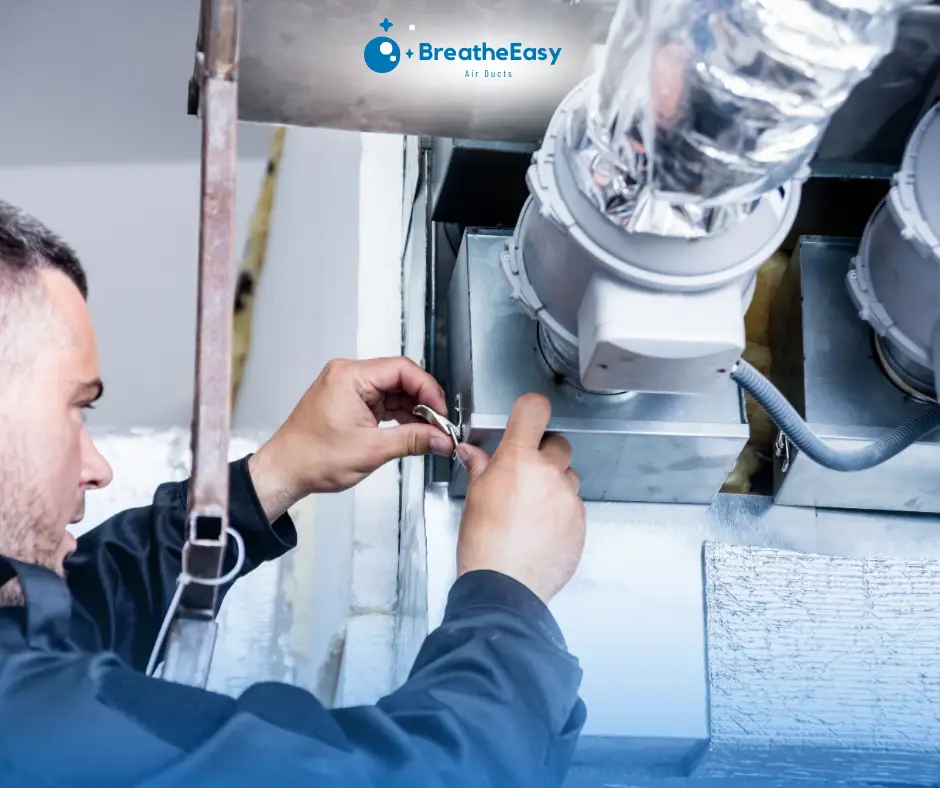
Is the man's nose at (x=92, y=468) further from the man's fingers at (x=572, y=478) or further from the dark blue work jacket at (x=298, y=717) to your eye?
the man's fingers at (x=572, y=478)

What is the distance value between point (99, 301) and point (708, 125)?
107 centimetres

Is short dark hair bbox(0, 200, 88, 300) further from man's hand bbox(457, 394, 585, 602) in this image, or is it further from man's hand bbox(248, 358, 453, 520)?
man's hand bbox(457, 394, 585, 602)

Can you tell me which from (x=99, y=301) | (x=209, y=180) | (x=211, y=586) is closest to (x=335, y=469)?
(x=211, y=586)

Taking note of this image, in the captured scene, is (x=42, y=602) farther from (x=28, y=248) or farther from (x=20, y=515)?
(x=28, y=248)

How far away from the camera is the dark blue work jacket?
1.68ft

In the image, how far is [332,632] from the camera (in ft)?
3.54

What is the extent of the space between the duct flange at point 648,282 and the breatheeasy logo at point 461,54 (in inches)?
2.7

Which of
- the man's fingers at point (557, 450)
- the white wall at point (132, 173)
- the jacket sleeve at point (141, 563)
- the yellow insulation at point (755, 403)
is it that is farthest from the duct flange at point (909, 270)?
the white wall at point (132, 173)

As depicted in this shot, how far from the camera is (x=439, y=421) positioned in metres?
0.79

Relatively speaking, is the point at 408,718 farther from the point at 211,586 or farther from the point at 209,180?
the point at 209,180

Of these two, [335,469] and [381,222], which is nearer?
[335,469]

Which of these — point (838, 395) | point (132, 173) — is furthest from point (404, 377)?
point (132, 173)

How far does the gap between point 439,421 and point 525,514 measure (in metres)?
0.15

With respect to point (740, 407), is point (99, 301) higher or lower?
lower
